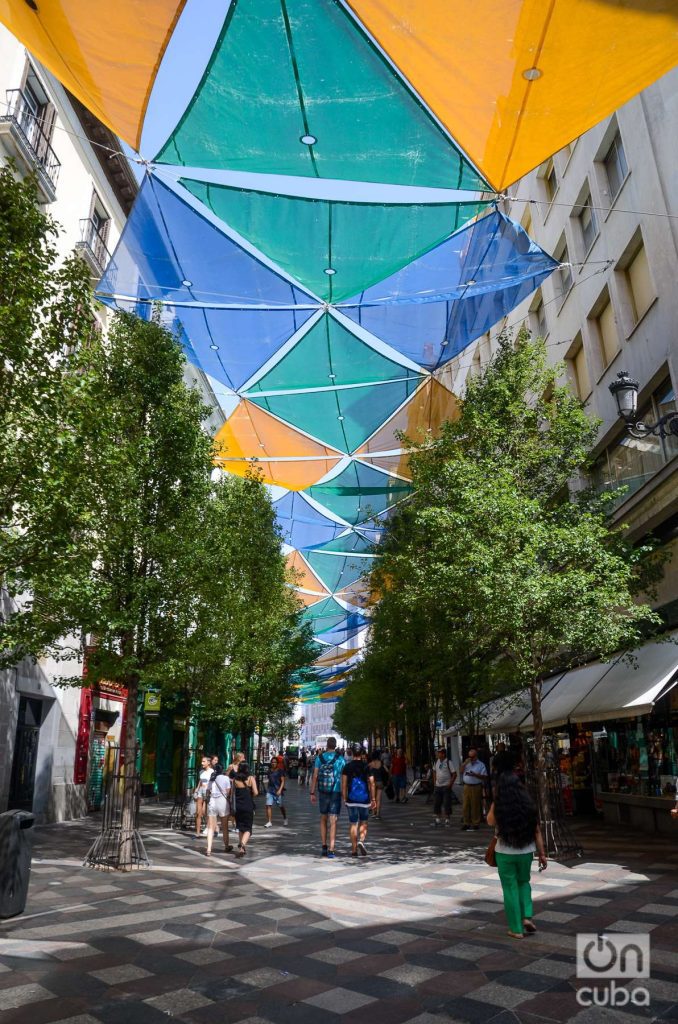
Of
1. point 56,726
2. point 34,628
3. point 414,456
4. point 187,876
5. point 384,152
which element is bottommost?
point 187,876

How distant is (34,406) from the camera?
27.8ft

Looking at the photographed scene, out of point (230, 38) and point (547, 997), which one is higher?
point (230, 38)

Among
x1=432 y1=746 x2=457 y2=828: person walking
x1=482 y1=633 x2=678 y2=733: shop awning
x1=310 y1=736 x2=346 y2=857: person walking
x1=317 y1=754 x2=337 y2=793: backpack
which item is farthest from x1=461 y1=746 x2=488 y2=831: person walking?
x1=317 y1=754 x2=337 y2=793: backpack

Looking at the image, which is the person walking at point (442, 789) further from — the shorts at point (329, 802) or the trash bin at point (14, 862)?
the trash bin at point (14, 862)

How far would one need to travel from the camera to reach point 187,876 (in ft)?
33.9

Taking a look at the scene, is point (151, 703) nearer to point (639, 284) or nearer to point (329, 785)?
point (329, 785)

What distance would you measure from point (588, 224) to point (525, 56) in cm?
1062

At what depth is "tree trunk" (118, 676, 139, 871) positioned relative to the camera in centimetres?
1084

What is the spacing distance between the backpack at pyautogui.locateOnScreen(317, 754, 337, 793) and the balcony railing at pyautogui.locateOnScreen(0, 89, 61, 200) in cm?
1241

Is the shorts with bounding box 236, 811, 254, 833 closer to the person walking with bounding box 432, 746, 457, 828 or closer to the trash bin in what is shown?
the trash bin

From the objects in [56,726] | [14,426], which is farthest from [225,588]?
[56,726]

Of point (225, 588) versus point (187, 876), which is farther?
point (225, 588)

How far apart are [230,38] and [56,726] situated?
15875 millimetres

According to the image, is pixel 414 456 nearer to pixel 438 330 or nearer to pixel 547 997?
pixel 438 330
